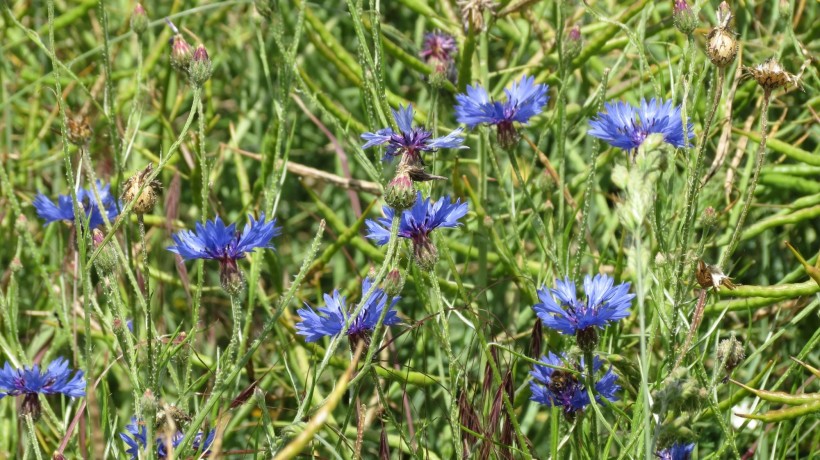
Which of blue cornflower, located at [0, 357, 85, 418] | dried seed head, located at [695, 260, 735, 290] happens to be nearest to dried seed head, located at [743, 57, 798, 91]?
dried seed head, located at [695, 260, 735, 290]

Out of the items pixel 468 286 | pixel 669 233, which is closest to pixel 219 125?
pixel 468 286

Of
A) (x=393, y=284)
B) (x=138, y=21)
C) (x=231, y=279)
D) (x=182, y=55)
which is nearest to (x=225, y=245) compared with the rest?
(x=231, y=279)

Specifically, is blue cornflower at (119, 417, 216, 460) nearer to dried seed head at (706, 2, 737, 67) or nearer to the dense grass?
the dense grass

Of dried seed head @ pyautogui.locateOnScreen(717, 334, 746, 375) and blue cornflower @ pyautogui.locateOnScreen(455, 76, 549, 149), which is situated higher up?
blue cornflower @ pyautogui.locateOnScreen(455, 76, 549, 149)

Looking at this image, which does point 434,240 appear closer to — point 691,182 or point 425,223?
point 425,223

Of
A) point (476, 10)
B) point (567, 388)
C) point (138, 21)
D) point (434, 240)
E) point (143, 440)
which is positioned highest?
point (476, 10)

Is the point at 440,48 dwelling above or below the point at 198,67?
above

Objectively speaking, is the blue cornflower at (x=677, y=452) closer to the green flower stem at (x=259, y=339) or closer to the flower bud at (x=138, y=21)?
the green flower stem at (x=259, y=339)
